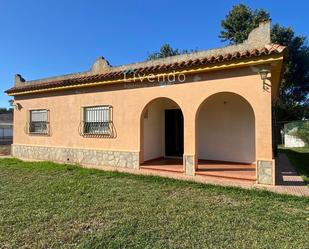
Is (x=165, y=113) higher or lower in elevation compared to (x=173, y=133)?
higher

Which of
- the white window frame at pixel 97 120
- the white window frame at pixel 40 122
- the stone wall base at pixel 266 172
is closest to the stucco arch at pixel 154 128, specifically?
the white window frame at pixel 97 120

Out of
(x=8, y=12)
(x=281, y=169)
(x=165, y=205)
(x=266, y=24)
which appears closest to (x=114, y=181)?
(x=165, y=205)

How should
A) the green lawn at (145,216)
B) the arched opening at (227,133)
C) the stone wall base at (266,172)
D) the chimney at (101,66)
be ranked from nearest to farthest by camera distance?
the green lawn at (145,216)
the stone wall base at (266,172)
the arched opening at (227,133)
the chimney at (101,66)

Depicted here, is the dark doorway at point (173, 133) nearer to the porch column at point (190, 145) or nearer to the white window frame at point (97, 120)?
the white window frame at point (97, 120)

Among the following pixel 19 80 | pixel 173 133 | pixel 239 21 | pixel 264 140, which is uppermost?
pixel 239 21

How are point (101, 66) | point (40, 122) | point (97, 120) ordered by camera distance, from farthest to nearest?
point (40, 122), point (101, 66), point (97, 120)

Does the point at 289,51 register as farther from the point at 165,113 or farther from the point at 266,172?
the point at 266,172

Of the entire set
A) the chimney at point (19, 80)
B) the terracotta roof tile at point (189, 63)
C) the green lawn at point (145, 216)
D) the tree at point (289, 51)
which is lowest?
the green lawn at point (145, 216)

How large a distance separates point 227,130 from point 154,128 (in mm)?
3874

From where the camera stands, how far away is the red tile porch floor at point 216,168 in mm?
8926

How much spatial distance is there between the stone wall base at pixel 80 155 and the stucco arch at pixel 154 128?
1171 mm

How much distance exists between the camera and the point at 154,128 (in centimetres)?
1292

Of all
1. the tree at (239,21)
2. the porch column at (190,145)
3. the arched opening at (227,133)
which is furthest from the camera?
the tree at (239,21)

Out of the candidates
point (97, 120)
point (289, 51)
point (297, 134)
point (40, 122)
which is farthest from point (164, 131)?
point (289, 51)
